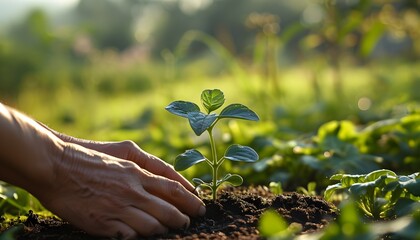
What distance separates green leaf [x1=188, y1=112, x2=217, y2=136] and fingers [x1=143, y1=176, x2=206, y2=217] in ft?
0.64

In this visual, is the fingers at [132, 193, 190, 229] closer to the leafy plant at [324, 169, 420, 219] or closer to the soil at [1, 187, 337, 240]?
the soil at [1, 187, 337, 240]

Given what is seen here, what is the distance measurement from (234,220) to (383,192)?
1.28 feet

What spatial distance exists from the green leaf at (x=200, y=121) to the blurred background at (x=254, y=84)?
939 millimetres

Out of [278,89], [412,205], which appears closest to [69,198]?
[412,205]

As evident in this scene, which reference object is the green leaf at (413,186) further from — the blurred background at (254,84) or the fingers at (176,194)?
the blurred background at (254,84)

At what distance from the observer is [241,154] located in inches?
66.1

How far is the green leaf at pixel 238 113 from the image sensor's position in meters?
1.65

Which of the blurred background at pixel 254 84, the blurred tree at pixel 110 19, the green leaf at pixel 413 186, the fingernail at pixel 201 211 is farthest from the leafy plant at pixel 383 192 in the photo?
the blurred tree at pixel 110 19

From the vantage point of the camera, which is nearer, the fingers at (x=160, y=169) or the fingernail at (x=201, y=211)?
the fingernail at (x=201, y=211)

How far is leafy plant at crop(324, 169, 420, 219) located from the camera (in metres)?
1.55

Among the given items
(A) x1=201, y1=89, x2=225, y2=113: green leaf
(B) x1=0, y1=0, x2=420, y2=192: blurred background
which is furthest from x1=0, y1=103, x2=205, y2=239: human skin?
(B) x1=0, y1=0, x2=420, y2=192: blurred background

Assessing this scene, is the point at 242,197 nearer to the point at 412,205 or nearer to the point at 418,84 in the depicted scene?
the point at 412,205

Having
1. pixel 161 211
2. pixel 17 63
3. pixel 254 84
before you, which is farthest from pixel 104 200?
pixel 17 63

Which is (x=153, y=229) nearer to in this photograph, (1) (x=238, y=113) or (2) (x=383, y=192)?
(1) (x=238, y=113)
